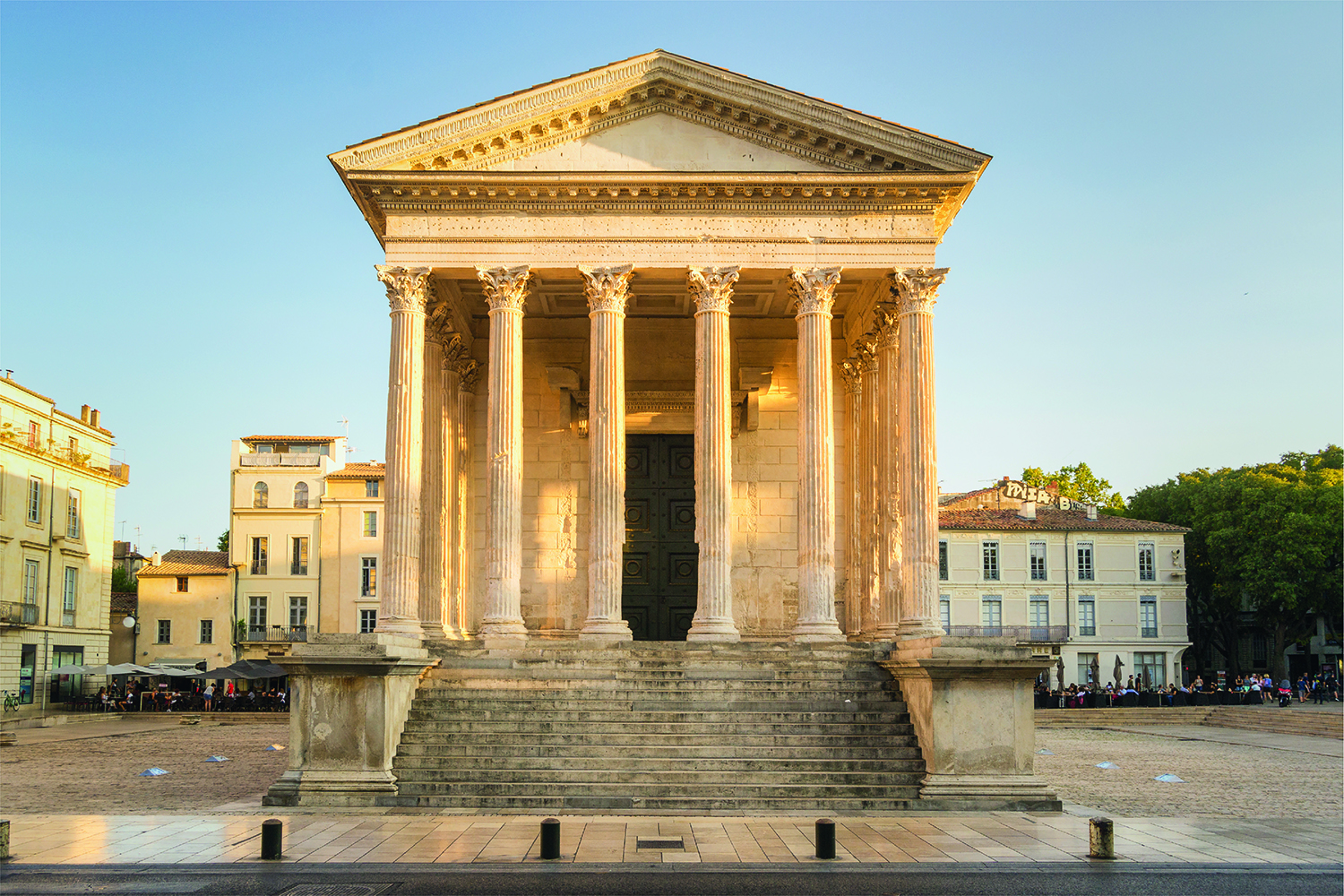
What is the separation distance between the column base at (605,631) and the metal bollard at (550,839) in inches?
354

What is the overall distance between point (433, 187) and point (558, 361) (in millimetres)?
6438

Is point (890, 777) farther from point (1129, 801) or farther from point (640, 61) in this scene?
point (640, 61)

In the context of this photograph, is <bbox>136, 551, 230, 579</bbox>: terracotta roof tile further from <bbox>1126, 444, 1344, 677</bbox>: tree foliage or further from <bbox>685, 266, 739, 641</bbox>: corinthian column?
<bbox>1126, 444, 1344, 677</bbox>: tree foliage

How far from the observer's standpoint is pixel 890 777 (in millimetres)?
17656

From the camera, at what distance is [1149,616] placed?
61.9 m

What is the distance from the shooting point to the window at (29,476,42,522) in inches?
1821

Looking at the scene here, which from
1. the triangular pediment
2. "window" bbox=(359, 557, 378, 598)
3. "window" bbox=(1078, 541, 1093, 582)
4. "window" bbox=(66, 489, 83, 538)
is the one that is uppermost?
the triangular pediment

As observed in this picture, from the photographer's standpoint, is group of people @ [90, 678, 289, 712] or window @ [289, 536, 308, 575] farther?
window @ [289, 536, 308, 575]

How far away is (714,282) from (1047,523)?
1700 inches

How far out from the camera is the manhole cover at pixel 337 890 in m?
11.3

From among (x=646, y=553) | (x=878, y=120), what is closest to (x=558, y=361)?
(x=646, y=553)

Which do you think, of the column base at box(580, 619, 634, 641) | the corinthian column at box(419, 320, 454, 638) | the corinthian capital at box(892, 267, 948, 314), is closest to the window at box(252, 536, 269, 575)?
the corinthian column at box(419, 320, 454, 638)

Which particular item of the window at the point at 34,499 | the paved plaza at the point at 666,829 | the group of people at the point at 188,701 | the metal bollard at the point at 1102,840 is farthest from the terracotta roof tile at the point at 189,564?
the metal bollard at the point at 1102,840

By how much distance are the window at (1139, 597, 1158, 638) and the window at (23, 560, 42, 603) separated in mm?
51900
